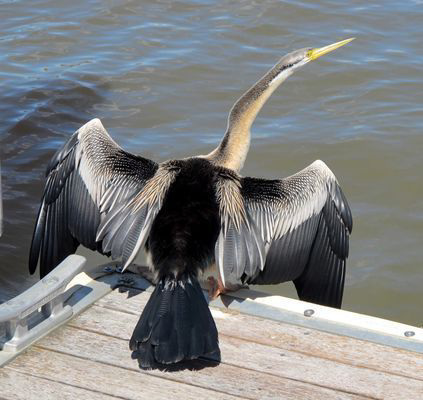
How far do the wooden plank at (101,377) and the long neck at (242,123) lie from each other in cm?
180

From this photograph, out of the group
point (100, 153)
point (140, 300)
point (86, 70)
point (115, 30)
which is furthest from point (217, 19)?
point (140, 300)

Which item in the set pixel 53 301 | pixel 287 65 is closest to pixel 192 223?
pixel 53 301

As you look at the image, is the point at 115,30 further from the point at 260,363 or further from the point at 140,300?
the point at 260,363

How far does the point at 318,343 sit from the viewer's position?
3.73m

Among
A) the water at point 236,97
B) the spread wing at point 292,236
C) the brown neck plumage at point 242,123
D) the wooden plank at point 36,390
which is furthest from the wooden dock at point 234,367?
the water at point 236,97

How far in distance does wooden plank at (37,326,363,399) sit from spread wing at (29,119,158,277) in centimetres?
59

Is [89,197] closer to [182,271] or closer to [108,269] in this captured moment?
[108,269]

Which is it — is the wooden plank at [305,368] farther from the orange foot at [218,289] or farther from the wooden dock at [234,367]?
the orange foot at [218,289]

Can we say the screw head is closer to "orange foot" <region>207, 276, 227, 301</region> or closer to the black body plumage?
the black body plumage

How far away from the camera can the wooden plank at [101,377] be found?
3346mm

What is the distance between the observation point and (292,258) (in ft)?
15.1

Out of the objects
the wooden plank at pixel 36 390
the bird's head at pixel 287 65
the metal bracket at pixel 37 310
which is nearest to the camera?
the wooden plank at pixel 36 390

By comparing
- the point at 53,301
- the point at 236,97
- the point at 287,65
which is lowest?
the point at 236,97

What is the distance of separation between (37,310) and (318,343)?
1.16 meters
